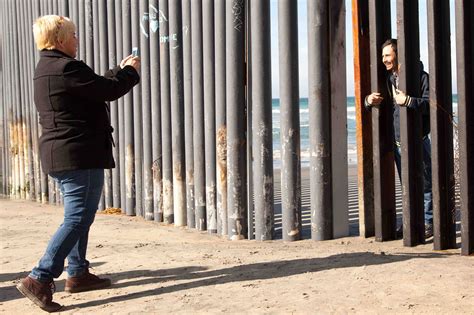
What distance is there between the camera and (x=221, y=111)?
20.0ft

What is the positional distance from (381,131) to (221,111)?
1375 millimetres

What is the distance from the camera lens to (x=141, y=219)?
7180mm

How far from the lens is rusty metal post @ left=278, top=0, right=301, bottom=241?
223 inches

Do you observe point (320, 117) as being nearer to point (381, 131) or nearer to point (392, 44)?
point (381, 131)

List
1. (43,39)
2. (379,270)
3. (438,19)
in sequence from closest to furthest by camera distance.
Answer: (43,39) < (379,270) < (438,19)

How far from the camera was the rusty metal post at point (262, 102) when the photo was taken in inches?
227

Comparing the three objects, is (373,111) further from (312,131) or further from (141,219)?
(141,219)

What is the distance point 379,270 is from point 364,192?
3.72 feet

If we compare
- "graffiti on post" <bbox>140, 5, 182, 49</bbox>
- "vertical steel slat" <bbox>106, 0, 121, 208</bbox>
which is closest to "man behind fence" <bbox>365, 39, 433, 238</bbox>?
"graffiti on post" <bbox>140, 5, 182, 49</bbox>

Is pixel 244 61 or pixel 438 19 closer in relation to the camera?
pixel 438 19

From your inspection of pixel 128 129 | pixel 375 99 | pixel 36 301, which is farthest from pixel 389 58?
pixel 128 129

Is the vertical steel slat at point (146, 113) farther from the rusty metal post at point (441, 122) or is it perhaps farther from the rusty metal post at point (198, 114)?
the rusty metal post at point (441, 122)

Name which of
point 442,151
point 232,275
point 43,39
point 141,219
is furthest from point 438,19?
point 141,219

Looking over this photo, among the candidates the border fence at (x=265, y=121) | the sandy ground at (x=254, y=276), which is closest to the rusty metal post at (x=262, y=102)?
the border fence at (x=265, y=121)
